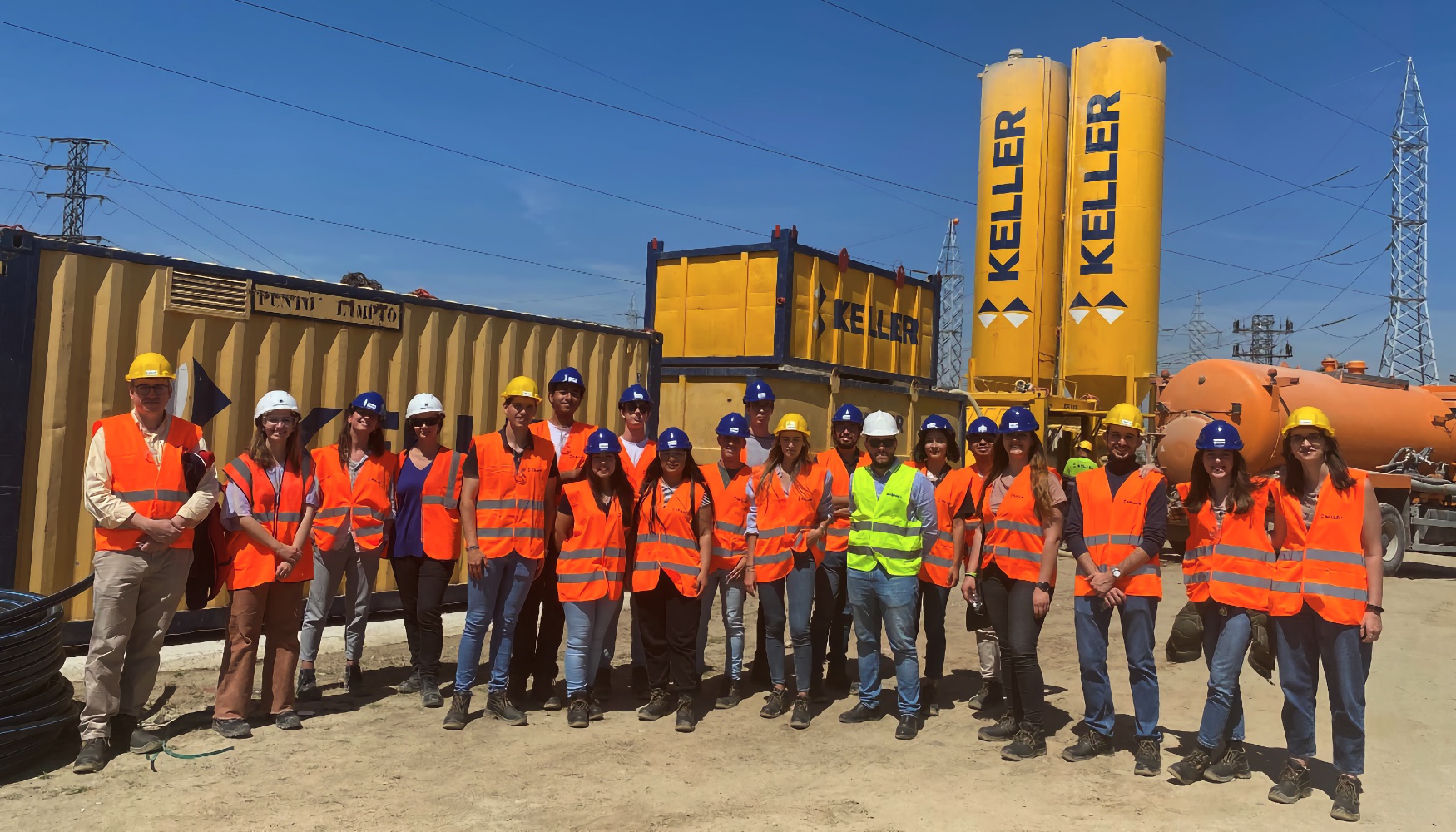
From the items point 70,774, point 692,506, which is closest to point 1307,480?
point 692,506

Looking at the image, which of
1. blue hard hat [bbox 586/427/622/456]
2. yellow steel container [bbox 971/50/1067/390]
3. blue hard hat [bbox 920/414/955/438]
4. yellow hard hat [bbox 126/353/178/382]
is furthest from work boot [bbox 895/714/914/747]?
yellow steel container [bbox 971/50/1067/390]

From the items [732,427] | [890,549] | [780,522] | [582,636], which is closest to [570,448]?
[732,427]

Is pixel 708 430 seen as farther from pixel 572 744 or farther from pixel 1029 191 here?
pixel 1029 191

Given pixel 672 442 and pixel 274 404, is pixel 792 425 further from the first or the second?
pixel 274 404

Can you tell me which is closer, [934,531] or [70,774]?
[70,774]

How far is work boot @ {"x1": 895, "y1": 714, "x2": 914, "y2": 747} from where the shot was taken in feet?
18.1

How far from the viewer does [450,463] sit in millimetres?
6012

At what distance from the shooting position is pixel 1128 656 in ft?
16.4

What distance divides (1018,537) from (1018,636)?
54 centimetres

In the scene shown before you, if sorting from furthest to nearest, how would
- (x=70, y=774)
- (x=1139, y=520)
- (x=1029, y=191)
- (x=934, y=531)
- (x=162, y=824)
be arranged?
(x=1029, y=191) → (x=934, y=531) → (x=1139, y=520) → (x=70, y=774) → (x=162, y=824)

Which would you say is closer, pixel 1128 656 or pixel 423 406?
pixel 1128 656

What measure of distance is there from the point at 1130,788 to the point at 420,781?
135 inches

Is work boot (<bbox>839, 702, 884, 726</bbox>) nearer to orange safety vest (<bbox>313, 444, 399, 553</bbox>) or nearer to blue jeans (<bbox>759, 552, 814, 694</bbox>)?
blue jeans (<bbox>759, 552, 814, 694</bbox>)

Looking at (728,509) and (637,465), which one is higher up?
(637,465)
